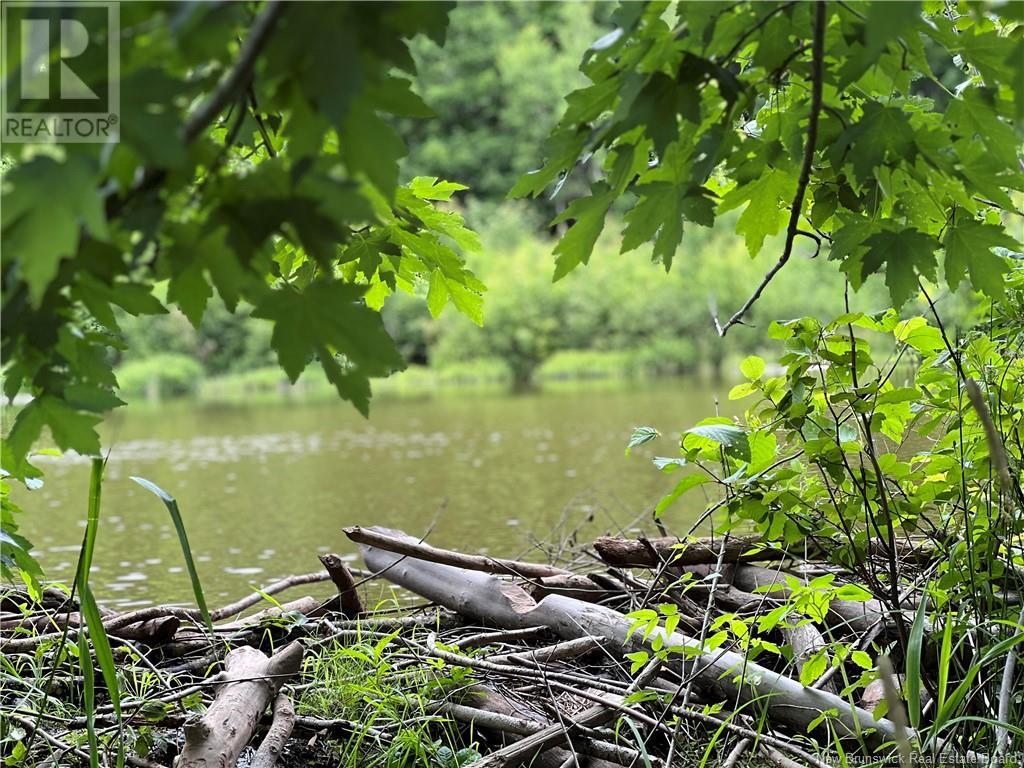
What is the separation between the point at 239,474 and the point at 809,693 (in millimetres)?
6120

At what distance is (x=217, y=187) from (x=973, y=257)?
98cm

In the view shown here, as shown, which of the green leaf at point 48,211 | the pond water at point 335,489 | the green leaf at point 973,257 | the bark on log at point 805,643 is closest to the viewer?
the green leaf at point 48,211

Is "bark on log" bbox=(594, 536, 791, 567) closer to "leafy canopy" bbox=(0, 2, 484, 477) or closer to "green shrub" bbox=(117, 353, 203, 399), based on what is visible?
"leafy canopy" bbox=(0, 2, 484, 477)

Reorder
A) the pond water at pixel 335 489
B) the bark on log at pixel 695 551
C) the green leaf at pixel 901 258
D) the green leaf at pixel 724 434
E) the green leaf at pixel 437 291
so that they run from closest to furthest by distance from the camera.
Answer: the green leaf at pixel 901 258, the green leaf at pixel 724 434, the green leaf at pixel 437 291, the bark on log at pixel 695 551, the pond water at pixel 335 489

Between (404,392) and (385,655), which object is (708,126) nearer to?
(385,655)

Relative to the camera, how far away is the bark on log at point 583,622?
1688mm

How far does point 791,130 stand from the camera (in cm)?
124

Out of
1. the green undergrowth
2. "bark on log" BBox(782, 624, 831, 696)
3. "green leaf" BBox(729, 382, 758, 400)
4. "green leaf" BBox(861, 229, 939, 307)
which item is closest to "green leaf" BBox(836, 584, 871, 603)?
"bark on log" BBox(782, 624, 831, 696)

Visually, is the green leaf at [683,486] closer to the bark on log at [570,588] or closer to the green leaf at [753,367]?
the green leaf at [753,367]

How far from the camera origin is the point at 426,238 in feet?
5.27

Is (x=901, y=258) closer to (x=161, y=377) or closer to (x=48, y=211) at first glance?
(x=48, y=211)

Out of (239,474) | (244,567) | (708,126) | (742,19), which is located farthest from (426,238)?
(239,474)

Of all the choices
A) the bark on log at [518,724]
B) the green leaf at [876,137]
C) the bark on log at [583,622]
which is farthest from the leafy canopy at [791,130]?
the bark on log at [518,724]

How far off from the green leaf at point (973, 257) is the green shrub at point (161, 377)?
2112 centimetres
